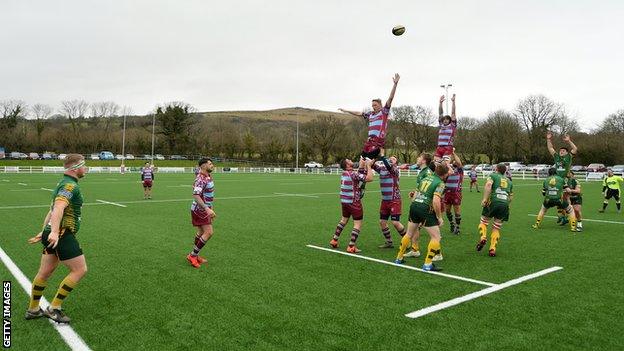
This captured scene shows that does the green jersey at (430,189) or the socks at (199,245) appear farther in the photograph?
the socks at (199,245)

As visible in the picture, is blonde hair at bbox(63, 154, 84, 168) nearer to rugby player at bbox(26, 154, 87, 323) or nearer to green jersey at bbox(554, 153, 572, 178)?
rugby player at bbox(26, 154, 87, 323)

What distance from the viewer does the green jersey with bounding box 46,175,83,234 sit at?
5.32m

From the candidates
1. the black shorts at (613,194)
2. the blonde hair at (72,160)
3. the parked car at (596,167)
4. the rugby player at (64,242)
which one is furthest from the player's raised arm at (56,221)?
the parked car at (596,167)

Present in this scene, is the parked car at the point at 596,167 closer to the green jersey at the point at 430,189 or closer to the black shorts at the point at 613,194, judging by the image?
the black shorts at the point at 613,194

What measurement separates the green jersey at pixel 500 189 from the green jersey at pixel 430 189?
2216 millimetres

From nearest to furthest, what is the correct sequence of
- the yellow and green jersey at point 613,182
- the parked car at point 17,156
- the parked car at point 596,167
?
the yellow and green jersey at point 613,182 < the parked car at point 596,167 < the parked car at point 17,156

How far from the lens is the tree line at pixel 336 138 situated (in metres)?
81.6

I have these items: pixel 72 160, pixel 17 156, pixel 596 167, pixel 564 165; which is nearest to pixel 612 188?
pixel 564 165

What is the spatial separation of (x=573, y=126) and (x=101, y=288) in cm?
9368

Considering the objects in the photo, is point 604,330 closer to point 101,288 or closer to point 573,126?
point 101,288

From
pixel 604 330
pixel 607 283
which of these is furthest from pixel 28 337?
pixel 607 283

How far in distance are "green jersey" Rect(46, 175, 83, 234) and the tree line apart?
84509 mm

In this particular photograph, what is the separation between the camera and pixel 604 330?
5.45 metres

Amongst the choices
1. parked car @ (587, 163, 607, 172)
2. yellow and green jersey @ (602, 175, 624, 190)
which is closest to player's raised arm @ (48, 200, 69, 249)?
yellow and green jersey @ (602, 175, 624, 190)
